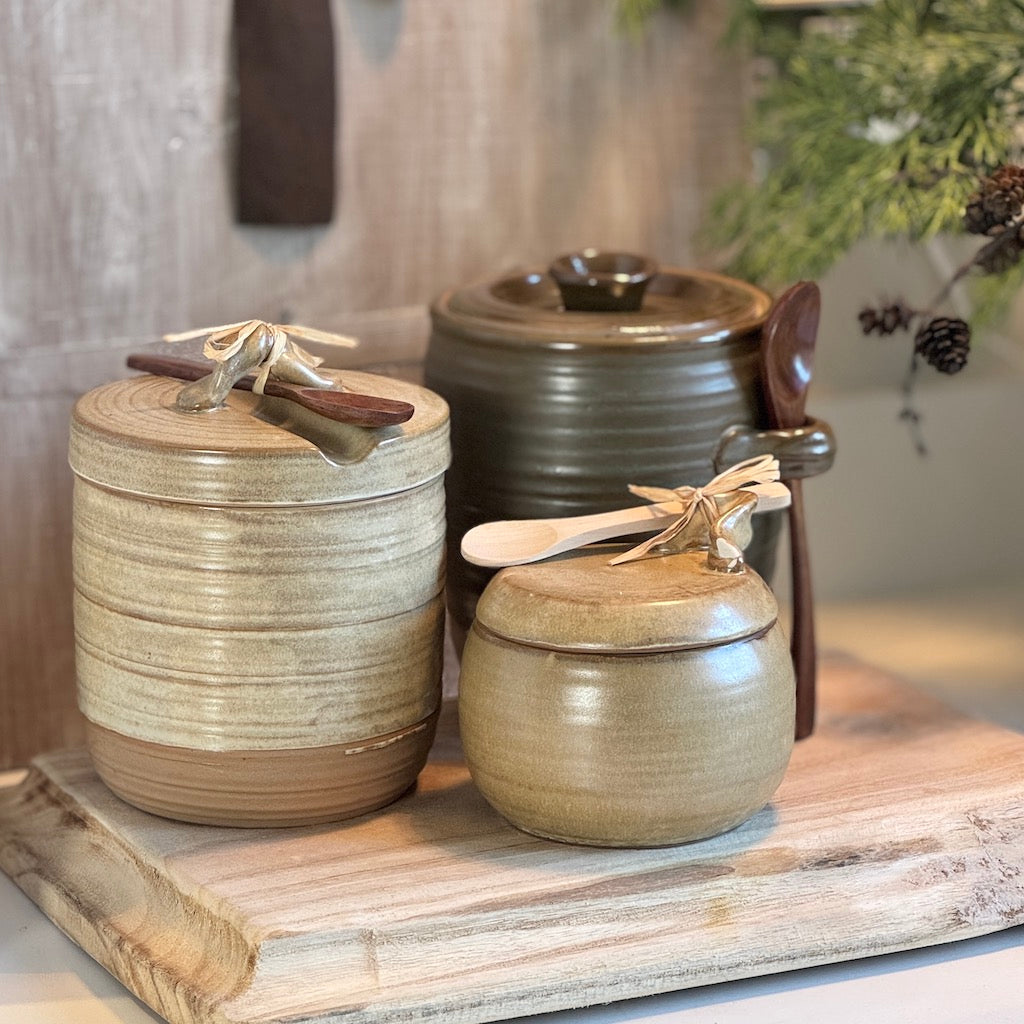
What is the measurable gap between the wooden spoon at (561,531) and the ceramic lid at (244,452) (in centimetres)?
4

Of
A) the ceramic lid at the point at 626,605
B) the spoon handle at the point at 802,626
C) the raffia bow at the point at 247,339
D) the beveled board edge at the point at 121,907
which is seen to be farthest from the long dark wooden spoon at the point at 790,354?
the beveled board edge at the point at 121,907

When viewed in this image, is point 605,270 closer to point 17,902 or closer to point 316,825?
point 316,825

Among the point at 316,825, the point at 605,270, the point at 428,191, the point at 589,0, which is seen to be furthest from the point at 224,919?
the point at 589,0

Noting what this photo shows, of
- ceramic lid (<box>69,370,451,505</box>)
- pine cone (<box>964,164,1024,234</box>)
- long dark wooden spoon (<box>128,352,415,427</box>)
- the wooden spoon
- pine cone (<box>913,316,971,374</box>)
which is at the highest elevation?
pine cone (<box>964,164,1024,234</box>)

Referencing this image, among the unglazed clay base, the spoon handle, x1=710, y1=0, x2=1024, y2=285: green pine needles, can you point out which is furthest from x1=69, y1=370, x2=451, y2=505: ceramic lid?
x1=710, y1=0, x2=1024, y2=285: green pine needles

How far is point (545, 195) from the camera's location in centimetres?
101

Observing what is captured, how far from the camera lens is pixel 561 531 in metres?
0.69

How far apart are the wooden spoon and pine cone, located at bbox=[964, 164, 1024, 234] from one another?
0.53 feet

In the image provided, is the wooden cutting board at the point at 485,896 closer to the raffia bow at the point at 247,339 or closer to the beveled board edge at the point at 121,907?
the beveled board edge at the point at 121,907

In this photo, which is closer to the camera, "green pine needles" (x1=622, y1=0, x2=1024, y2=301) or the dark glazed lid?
the dark glazed lid

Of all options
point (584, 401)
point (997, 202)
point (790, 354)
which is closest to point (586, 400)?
point (584, 401)

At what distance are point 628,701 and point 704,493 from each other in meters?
0.11

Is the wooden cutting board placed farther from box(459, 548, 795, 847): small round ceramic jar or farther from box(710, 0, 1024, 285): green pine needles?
box(710, 0, 1024, 285): green pine needles

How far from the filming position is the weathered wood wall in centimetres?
87
